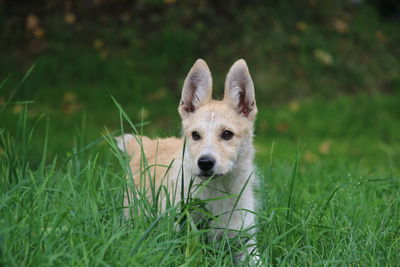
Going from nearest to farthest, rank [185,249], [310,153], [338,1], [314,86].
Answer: [185,249]
[310,153]
[314,86]
[338,1]

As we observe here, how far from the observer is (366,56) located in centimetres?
1116

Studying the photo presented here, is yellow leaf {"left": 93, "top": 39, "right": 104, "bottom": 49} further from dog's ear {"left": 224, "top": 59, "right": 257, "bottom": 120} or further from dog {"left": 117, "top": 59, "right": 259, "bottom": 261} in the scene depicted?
dog's ear {"left": 224, "top": 59, "right": 257, "bottom": 120}

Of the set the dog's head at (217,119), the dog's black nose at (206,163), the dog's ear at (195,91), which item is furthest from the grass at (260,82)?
the dog's ear at (195,91)

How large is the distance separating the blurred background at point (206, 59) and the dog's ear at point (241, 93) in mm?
4299

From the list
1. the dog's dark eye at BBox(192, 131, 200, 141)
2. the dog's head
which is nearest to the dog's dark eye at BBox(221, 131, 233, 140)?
the dog's head

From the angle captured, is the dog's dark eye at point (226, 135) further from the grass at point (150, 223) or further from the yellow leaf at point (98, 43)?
the yellow leaf at point (98, 43)

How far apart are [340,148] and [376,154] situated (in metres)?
0.52

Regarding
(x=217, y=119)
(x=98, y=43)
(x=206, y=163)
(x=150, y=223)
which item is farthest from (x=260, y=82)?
(x=150, y=223)

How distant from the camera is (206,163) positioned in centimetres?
354

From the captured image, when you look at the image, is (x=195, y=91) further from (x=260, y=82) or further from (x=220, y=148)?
(x=260, y=82)

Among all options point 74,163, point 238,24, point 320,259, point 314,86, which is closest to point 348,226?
point 320,259

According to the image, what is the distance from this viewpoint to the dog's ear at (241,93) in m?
4.04

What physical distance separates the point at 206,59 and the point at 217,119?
6997 millimetres

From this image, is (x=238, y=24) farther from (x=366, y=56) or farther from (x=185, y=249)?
(x=185, y=249)
